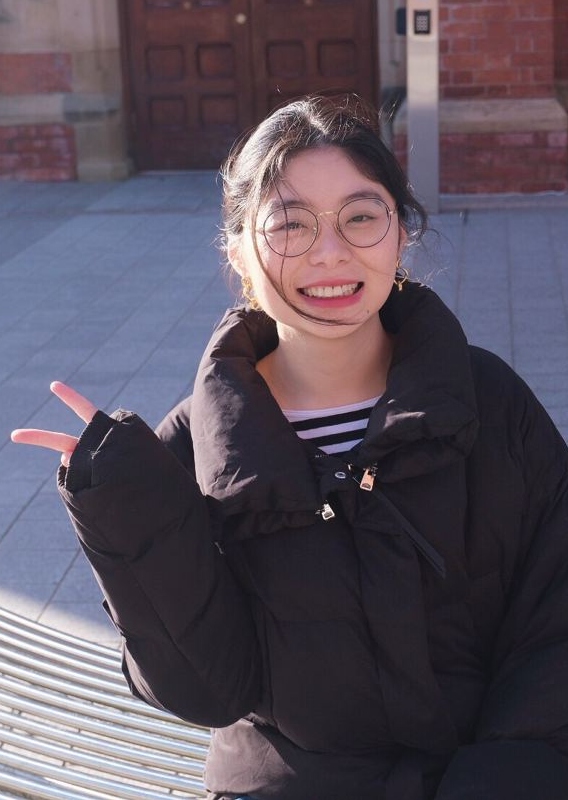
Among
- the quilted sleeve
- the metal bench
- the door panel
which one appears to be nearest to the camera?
the quilted sleeve

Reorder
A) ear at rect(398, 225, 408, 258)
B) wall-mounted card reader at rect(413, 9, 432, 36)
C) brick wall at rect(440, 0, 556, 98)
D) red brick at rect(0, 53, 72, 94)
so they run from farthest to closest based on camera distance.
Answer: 1. red brick at rect(0, 53, 72, 94)
2. brick wall at rect(440, 0, 556, 98)
3. wall-mounted card reader at rect(413, 9, 432, 36)
4. ear at rect(398, 225, 408, 258)

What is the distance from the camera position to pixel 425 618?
2.13 meters

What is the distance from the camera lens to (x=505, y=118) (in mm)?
10266

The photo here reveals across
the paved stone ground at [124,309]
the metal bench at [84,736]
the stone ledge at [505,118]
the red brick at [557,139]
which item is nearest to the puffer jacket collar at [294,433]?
the metal bench at [84,736]

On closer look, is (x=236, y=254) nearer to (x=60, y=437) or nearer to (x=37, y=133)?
(x=60, y=437)

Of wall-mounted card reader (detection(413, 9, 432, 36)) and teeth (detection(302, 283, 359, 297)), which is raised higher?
wall-mounted card reader (detection(413, 9, 432, 36))

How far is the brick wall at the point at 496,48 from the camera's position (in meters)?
10.1

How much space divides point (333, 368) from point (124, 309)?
549 centimetres

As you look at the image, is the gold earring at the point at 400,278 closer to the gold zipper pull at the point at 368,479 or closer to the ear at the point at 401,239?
the ear at the point at 401,239

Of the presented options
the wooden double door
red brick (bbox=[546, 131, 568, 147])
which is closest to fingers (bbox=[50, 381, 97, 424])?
red brick (bbox=[546, 131, 568, 147])

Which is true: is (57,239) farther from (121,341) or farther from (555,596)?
(555,596)

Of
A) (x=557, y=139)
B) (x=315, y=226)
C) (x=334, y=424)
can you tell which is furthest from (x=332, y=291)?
(x=557, y=139)

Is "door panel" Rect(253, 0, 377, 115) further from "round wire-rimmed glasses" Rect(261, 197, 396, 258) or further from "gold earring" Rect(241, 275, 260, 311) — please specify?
"round wire-rimmed glasses" Rect(261, 197, 396, 258)

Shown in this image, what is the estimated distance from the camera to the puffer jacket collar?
2111mm
